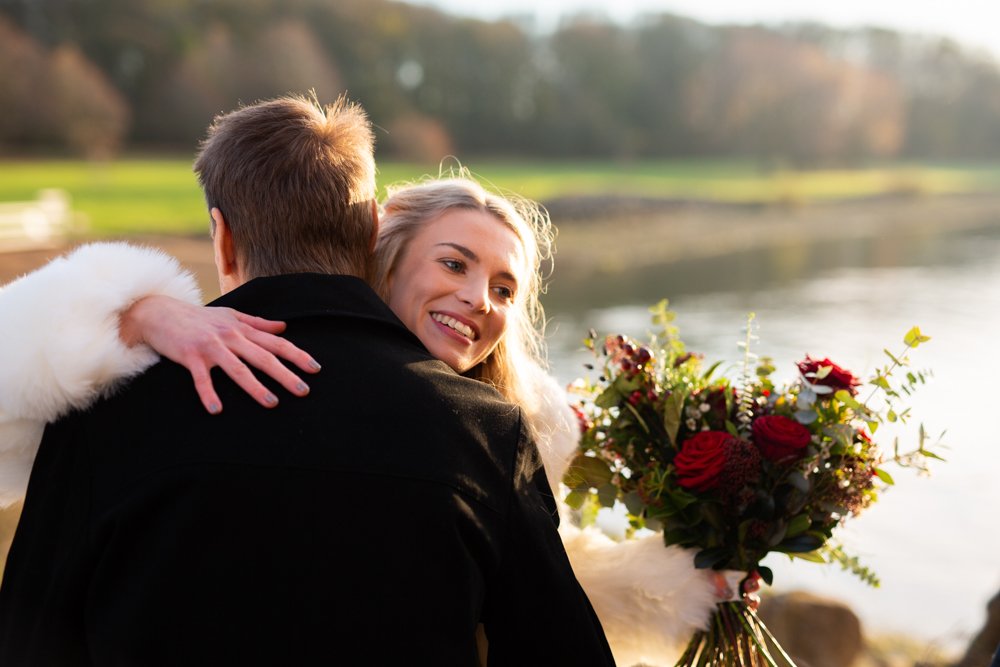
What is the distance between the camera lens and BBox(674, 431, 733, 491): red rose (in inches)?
93.7

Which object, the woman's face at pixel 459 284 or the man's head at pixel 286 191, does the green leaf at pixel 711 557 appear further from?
the man's head at pixel 286 191

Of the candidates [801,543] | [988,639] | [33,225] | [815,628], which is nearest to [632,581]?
[801,543]

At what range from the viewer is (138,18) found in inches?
1875

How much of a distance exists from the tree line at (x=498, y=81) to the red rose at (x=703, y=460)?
40142 mm

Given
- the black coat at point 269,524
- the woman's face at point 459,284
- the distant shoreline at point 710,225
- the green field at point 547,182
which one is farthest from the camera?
Answer: the green field at point 547,182

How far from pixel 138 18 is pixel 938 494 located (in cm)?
4779

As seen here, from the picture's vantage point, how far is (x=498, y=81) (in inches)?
2260

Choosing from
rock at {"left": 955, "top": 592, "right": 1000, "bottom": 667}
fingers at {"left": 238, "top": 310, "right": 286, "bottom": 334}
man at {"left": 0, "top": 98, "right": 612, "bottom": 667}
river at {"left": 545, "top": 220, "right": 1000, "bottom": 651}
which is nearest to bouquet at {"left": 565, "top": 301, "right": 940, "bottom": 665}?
river at {"left": 545, "top": 220, "right": 1000, "bottom": 651}

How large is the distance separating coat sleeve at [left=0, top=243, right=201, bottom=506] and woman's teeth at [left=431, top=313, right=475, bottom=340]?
2.22 feet

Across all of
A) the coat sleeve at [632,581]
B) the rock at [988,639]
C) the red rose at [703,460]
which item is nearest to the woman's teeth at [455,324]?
the coat sleeve at [632,581]

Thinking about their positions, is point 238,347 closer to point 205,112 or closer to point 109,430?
point 109,430

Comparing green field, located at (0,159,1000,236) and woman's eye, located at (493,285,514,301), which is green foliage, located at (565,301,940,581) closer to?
woman's eye, located at (493,285,514,301)

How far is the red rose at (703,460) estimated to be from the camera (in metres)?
2.38

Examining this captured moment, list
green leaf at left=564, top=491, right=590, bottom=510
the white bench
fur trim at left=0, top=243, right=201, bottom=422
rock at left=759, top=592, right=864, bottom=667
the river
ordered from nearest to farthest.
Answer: fur trim at left=0, top=243, right=201, bottom=422, green leaf at left=564, top=491, right=590, bottom=510, rock at left=759, top=592, right=864, bottom=667, the river, the white bench
